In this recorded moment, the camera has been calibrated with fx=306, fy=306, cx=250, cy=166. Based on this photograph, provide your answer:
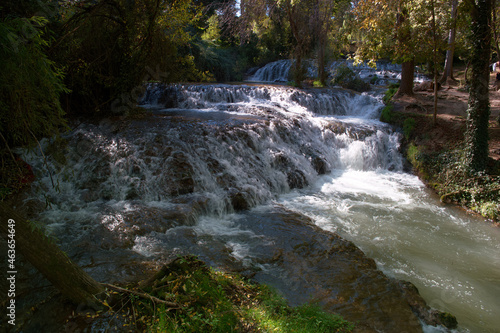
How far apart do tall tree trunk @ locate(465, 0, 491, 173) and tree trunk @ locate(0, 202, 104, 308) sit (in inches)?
332

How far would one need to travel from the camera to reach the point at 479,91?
24.3ft

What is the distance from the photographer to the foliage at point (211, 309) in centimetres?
272

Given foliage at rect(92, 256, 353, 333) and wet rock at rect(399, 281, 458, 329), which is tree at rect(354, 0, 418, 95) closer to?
wet rock at rect(399, 281, 458, 329)

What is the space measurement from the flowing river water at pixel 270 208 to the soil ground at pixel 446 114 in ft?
3.80

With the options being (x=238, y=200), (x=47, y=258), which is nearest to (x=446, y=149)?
(x=238, y=200)

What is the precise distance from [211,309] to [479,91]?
807 cm

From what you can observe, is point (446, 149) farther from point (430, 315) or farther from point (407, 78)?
point (430, 315)

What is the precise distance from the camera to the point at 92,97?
9.27m

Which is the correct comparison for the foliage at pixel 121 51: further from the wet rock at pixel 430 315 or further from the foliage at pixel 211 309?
the wet rock at pixel 430 315

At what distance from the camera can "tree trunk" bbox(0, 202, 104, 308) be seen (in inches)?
89.5

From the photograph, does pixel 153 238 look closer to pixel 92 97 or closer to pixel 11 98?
pixel 11 98

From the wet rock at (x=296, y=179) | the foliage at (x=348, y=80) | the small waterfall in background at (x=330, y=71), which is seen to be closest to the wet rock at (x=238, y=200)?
the wet rock at (x=296, y=179)

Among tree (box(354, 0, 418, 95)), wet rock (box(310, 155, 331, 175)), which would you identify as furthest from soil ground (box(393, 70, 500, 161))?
wet rock (box(310, 155, 331, 175))

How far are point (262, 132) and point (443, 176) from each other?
513cm
